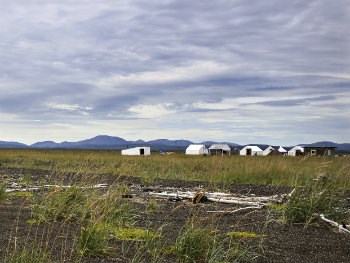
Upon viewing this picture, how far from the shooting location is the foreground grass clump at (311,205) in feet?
32.3

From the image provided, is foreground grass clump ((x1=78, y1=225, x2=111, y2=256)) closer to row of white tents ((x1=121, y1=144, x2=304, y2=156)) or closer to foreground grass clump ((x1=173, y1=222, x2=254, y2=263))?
foreground grass clump ((x1=173, y1=222, x2=254, y2=263))

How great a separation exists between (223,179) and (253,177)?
173cm

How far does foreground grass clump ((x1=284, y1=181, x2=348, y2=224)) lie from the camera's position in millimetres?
9836

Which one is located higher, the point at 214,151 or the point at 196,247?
the point at 214,151

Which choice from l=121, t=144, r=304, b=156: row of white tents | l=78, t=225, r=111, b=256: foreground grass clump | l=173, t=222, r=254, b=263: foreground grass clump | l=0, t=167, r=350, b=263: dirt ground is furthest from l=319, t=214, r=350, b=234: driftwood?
l=121, t=144, r=304, b=156: row of white tents

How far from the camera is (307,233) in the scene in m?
9.13

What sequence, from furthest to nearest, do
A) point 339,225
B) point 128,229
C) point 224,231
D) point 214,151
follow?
point 214,151
point 339,225
point 224,231
point 128,229

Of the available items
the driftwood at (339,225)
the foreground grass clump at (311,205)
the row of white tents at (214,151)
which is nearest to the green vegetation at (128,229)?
the foreground grass clump at (311,205)

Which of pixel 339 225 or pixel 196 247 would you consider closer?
pixel 196 247

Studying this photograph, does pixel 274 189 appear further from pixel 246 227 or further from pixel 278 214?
pixel 246 227

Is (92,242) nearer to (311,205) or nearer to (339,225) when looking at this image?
(311,205)

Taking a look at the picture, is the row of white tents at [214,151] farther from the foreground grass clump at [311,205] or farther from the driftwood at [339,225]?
the driftwood at [339,225]

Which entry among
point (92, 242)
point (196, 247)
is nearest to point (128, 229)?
point (92, 242)

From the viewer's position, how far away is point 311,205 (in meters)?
9.82
